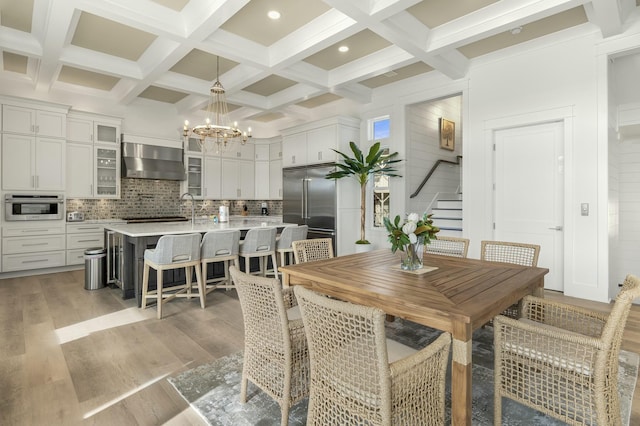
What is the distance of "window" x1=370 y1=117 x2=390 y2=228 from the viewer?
6090 millimetres

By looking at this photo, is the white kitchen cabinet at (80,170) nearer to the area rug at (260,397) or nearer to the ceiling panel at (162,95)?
the ceiling panel at (162,95)

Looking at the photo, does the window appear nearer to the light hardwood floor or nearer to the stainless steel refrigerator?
the stainless steel refrigerator

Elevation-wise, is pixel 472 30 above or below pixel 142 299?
above

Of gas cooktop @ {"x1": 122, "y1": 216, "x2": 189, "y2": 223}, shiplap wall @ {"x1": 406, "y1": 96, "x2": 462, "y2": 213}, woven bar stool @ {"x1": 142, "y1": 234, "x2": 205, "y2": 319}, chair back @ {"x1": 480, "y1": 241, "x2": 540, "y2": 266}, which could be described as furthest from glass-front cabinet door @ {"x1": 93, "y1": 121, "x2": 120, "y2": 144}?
chair back @ {"x1": 480, "y1": 241, "x2": 540, "y2": 266}

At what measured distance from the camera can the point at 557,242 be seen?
14.1ft

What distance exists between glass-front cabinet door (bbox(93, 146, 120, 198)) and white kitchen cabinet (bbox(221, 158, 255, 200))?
84.8 inches

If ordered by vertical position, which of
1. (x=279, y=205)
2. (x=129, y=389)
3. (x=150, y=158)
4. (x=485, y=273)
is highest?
(x=150, y=158)

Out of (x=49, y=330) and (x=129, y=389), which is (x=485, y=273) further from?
(x=49, y=330)

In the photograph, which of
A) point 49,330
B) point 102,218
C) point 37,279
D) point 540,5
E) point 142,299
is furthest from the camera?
point 102,218

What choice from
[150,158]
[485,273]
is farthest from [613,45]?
[150,158]

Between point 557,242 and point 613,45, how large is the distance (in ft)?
7.73

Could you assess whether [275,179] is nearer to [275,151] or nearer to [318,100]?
[275,151]

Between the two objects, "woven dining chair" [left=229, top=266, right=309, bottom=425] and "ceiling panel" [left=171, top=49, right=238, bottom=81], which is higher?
"ceiling panel" [left=171, top=49, right=238, bottom=81]

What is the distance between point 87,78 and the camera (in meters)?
5.70
